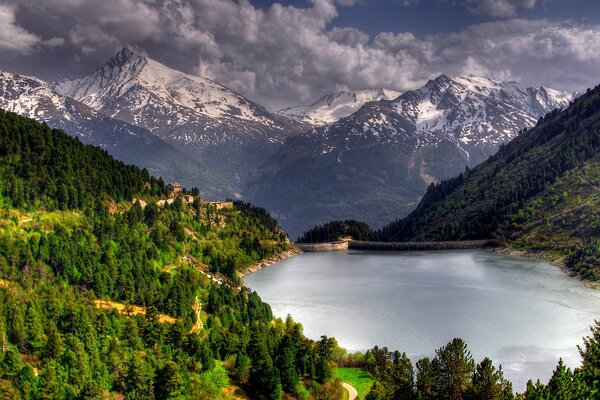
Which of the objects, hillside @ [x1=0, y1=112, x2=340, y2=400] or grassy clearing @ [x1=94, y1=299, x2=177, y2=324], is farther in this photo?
grassy clearing @ [x1=94, y1=299, x2=177, y2=324]

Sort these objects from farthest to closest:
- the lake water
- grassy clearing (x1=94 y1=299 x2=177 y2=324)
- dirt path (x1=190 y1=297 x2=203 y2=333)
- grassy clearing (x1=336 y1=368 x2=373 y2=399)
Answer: dirt path (x1=190 y1=297 x2=203 y2=333) < grassy clearing (x1=94 y1=299 x2=177 y2=324) < the lake water < grassy clearing (x1=336 y1=368 x2=373 y2=399)

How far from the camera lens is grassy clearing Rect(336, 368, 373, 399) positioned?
93938mm

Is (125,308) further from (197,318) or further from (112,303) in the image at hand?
(197,318)

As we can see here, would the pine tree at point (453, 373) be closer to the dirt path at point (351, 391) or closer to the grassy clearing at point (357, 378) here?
the dirt path at point (351, 391)

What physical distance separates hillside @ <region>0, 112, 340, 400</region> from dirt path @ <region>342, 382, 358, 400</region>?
2198 millimetres

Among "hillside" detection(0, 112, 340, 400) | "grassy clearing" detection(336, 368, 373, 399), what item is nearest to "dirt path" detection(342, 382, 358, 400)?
"grassy clearing" detection(336, 368, 373, 399)

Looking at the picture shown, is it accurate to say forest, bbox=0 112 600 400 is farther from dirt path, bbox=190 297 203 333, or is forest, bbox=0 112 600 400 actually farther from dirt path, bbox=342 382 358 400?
dirt path, bbox=342 382 358 400

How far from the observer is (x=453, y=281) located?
180125 millimetres

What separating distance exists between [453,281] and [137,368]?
117592 millimetres

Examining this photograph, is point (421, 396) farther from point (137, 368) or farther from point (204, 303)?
point (204, 303)

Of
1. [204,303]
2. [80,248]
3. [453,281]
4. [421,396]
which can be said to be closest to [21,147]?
[80,248]

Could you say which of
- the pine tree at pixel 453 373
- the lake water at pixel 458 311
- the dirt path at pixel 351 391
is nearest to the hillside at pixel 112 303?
the dirt path at pixel 351 391

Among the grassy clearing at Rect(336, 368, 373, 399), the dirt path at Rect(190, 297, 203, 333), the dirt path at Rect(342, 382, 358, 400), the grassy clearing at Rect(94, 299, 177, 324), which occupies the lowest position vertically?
the dirt path at Rect(342, 382, 358, 400)

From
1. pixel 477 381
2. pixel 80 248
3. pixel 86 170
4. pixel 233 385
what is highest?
pixel 86 170
